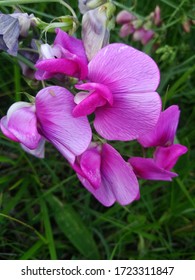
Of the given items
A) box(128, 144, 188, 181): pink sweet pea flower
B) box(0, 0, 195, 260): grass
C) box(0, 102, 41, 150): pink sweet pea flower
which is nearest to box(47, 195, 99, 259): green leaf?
box(0, 0, 195, 260): grass

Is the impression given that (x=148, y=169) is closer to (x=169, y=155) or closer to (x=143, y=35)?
(x=169, y=155)

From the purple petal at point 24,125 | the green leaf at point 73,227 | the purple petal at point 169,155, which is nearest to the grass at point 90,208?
the green leaf at point 73,227

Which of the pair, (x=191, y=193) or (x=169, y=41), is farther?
(x=169, y=41)

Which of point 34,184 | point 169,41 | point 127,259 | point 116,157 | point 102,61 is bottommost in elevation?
point 127,259

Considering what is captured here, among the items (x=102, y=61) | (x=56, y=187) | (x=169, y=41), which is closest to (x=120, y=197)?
(x=102, y=61)

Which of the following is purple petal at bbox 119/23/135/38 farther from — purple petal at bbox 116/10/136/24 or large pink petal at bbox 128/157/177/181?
large pink petal at bbox 128/157/177/181

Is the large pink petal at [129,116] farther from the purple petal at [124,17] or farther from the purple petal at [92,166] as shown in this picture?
the purple petal at [124,17]

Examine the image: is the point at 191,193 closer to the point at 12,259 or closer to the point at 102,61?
the point at 12,259
